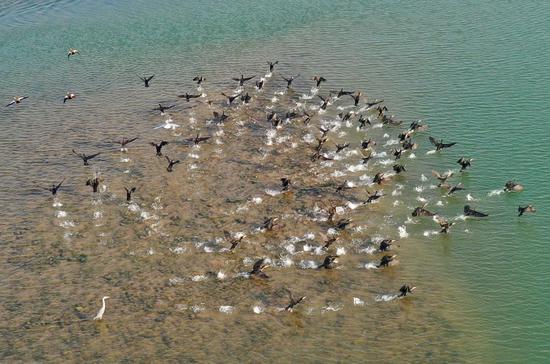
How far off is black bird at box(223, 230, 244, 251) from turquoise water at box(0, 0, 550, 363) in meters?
7.58

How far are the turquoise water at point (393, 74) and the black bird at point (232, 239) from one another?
7584 mm

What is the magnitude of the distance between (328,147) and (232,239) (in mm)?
9882

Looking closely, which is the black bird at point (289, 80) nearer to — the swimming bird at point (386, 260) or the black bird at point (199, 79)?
the black bird at point (199, 79)

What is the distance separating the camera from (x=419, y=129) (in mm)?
35562

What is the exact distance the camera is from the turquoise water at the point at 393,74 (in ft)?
82.5

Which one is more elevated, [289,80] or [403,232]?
[289,80]

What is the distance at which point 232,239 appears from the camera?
27.8 m

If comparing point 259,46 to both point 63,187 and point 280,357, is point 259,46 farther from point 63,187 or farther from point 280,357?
point 280,357

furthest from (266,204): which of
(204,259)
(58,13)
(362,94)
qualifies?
(58,13)

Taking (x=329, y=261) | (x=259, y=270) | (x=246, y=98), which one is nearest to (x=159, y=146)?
(x=246, y=98)

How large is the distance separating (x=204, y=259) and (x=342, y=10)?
124 feet

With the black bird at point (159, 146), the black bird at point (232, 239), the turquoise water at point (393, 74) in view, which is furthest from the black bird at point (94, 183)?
the black bird at point (232, 239)

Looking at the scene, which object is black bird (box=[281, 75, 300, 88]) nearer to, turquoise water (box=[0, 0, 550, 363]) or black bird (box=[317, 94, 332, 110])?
turquoise water (box=[0, 0, 550, 363])

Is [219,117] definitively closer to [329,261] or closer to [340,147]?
[340,147]
